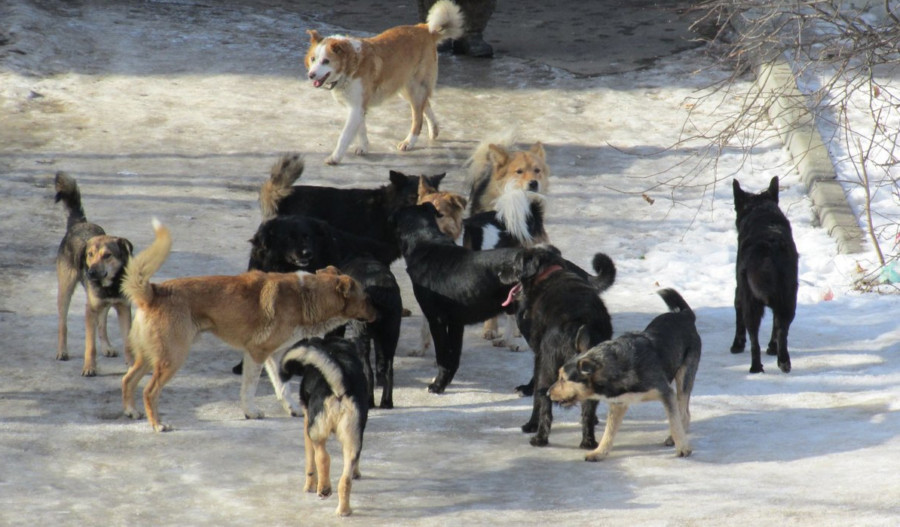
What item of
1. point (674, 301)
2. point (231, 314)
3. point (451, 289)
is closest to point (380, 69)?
A: point (451, 289)

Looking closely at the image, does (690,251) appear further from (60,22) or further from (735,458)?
(60,22)

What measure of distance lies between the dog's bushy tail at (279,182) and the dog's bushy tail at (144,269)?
2.32m

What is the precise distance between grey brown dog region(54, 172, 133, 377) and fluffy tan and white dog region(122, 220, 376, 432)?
0.77 metres

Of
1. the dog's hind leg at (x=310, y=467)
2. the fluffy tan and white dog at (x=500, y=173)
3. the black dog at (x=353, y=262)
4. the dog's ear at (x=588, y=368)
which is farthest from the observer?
the fluffy tan and white dog at (x=500, y=173)

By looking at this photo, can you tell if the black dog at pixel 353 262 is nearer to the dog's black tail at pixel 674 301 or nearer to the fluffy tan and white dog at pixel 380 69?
the dog's black tail at pixel 674 301

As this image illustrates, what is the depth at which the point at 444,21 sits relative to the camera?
13.1 meters

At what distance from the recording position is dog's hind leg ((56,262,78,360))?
25.4ft

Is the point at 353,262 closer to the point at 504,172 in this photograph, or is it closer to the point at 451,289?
the point at 451,289

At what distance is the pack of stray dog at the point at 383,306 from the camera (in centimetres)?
613

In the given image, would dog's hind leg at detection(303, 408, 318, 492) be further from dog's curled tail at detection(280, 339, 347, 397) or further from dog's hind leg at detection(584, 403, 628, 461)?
dog's hind leg at detection(584, 403, 628, 461)

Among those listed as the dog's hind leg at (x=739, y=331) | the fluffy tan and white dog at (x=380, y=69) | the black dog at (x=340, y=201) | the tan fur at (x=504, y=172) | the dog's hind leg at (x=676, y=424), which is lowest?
the dog's hind leg at (x=676, y=424)

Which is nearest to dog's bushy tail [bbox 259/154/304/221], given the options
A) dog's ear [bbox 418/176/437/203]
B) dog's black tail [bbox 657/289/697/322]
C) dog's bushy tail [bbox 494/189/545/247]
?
dog's ear [bbox 418/176/437/203]

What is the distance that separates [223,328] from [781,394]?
366 centimetres

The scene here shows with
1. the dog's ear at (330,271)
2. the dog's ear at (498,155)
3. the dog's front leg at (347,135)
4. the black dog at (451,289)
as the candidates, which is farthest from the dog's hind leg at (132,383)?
the dog's front leg at (347,135)
